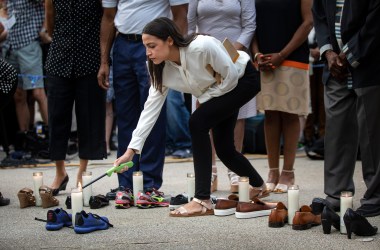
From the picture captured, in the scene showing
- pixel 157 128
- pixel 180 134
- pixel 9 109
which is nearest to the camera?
pixel 157 128

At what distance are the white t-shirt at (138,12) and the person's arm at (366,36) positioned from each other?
1.48 metres

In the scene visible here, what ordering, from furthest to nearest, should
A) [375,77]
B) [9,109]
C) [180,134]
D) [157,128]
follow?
[9,109], [180,134], [157,128], [375,77]

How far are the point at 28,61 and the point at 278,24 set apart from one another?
399 centimetres

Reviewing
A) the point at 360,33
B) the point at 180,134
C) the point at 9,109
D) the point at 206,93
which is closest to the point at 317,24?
the point at 360,33

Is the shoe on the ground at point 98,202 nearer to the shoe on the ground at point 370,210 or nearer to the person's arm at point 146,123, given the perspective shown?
the person's arm at point 146,123

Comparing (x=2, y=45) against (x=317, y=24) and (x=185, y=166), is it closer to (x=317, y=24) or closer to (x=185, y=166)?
(x=185, y=166)

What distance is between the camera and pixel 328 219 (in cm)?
511

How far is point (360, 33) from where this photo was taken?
556 centimetres

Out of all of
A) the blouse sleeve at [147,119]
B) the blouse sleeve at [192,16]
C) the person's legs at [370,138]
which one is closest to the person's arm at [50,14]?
the blouse sleeve at [192,16]

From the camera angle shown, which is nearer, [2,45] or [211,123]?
[211,123]

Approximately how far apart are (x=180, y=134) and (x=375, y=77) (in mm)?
4537

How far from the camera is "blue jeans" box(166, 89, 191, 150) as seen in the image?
9.83 m

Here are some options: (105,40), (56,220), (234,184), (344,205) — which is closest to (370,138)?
(344,205)

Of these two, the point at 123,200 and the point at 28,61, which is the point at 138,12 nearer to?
the point at 123,200
